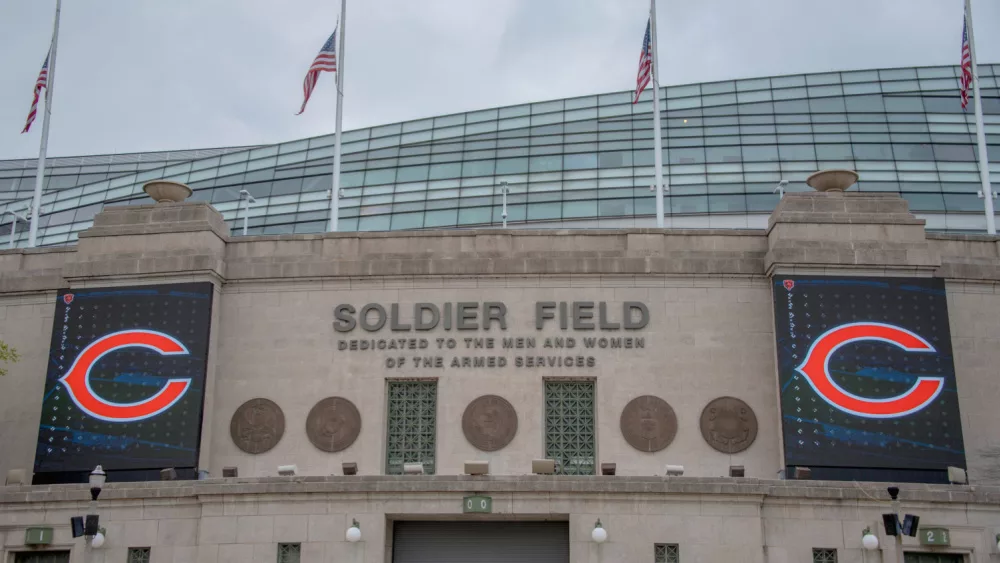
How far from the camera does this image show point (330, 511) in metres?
27.3

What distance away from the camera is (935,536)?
26938mm

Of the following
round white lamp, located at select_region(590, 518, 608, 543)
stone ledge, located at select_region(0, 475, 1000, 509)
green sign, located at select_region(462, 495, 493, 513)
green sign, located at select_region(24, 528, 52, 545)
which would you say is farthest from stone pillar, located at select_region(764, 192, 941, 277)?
green sign, located at select_region(24, 528, 52, 545)

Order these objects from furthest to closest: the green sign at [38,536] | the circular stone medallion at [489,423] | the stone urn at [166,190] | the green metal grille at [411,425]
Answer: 1. the stone urn at [166,190]
2. the green metal grille at [411,425]
3. the circular stone medallion at [489,423]
4. the green sign at [38,536]

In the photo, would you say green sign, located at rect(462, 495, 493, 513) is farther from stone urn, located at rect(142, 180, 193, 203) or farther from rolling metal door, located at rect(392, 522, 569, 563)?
stone urn, located at rect(142, 180, 193, 203)

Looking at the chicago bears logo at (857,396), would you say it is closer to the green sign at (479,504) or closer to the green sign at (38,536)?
the green sign at (479,504)

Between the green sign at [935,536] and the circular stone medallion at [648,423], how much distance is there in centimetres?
615

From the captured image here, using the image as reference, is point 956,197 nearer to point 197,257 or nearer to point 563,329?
point 563,329

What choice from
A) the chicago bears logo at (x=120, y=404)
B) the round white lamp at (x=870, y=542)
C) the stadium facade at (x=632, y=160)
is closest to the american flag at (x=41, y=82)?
the chicago bears logo at (x=120, y=404)

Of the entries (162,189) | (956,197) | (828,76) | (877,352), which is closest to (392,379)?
(162,189)

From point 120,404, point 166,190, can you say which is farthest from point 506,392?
point 166,190

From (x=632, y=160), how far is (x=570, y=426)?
39348 millimetres

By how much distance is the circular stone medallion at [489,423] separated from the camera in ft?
97.8

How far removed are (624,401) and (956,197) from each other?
137ft

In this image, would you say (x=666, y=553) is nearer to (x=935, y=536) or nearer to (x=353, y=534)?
(x=935, y=536)
